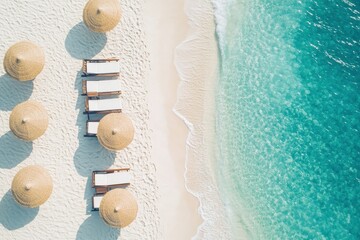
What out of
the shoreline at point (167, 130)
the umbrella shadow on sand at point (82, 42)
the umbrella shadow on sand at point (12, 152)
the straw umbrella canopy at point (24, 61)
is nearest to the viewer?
the straw umbrella canopy at point (24, 61)

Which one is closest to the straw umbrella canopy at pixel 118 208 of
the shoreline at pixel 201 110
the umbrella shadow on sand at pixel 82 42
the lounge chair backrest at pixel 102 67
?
the shoreline at pixel 201 110

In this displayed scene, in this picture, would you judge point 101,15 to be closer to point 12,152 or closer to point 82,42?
point 82,42

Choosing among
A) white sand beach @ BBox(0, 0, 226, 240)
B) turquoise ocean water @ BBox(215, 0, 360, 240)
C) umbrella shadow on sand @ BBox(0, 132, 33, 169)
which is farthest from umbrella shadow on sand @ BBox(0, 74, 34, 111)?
turquoise ocean water @ BBox(215, 0, 360, 240)

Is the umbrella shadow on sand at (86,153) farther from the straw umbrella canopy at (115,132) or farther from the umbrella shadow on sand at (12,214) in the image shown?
the umbrella shadow on sand at (12,214)

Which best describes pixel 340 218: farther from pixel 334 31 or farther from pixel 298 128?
pixel 334 31

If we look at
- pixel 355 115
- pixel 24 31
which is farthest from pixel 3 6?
pixel 355 115

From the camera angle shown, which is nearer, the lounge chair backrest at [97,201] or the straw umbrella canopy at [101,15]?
the straw umbrella canopy at [101,15]

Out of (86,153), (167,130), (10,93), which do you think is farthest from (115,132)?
(10,93)

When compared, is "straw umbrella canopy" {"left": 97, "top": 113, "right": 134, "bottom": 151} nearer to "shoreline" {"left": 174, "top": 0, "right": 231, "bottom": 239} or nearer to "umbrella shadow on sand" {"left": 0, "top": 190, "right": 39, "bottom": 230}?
"shoreline" {"left": 174, "top": 0, "right": 231, "bottom": 239}
